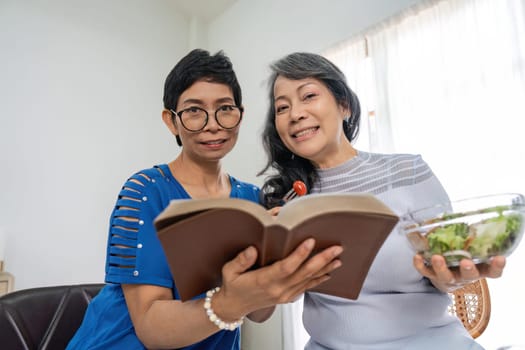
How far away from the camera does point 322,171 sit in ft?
3.89

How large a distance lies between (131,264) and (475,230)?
2.40 feet

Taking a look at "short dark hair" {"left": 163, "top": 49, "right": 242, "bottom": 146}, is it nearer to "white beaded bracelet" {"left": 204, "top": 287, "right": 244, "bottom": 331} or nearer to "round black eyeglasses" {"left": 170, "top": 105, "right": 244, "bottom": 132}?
"round black eyeglasses" {"left": 170, "top": 105, "right": 244, "bottom": 132}

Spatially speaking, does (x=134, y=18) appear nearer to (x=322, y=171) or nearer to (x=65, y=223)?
(x=65, y=223)

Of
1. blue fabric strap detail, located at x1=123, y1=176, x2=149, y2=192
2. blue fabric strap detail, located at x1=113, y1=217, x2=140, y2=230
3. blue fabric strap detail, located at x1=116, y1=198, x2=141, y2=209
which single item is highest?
blue fabric strap detail, located at x1=123, y1=176, x2=149, y2=192

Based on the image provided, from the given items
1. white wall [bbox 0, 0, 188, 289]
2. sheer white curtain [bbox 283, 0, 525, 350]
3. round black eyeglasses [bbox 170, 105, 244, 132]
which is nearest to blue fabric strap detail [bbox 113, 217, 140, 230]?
round black eyeglasses [bbox 170, 105, 244, 132]

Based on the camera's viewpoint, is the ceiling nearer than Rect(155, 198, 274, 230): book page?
No

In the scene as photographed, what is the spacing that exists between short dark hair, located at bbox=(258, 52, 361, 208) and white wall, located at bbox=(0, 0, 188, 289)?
6.87 feet

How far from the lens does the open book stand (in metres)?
0.49

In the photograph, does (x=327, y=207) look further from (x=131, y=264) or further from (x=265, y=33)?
(x=265, y=33)

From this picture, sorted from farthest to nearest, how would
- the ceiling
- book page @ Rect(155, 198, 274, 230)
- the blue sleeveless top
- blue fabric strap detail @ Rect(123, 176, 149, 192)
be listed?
the ceiling → blue fabric strap detail @ Rect(123, 176, 149, 192) → the blue sleeveless top → book page @ Rect(155, 198, 274, 230)

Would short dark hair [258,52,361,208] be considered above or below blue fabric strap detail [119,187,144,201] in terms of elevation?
above

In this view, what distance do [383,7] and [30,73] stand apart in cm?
257

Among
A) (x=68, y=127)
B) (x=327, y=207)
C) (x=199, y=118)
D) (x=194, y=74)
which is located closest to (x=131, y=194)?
(x=199, y=118)

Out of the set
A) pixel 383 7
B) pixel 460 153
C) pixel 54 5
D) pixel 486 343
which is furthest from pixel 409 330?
pixel 54 5
